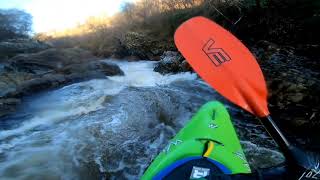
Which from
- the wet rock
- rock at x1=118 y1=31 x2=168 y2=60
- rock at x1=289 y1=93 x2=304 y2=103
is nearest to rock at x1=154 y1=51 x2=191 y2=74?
rock at x1=118 y1=31 x2=168 y2=60

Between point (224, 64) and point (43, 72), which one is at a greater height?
point (224, 64)

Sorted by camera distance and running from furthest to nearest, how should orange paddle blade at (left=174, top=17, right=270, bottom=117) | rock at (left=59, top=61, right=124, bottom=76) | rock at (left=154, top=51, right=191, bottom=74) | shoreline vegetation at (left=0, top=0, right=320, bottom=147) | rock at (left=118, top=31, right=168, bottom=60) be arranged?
1. rock at (left=118, top=31, right=168, bottom=60)
2. rock at (left=59, top=61, right=124, bottom=76)
3. rock at (left=154, top=51, right=191, bottom=74)
4. shoreline vegetation at (left=0, top=0, right=320, bottom=147)
5. orange paddle blade at (left=174, top=17, right=270, bottom=117)

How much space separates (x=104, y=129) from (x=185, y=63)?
418 cm

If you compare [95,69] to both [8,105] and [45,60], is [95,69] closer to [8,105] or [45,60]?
[45,60]

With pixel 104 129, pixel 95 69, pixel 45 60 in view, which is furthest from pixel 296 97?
pixel 45 60

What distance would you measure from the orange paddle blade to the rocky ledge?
4.53 metres

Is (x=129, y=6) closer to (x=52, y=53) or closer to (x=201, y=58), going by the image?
(x=52, y=53)

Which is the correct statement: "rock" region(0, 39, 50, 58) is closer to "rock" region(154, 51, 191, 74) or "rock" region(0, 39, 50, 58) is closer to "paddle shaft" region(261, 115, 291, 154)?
"rock" region(154, 51, 191, 74)

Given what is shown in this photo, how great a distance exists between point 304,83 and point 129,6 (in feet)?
38.3

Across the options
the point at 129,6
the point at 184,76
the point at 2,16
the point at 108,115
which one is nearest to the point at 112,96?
the point at 108,115

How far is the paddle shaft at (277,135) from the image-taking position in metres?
2.01

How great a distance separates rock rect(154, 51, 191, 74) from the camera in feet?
29.6

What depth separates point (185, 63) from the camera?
9.09 meters

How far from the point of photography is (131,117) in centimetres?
573
